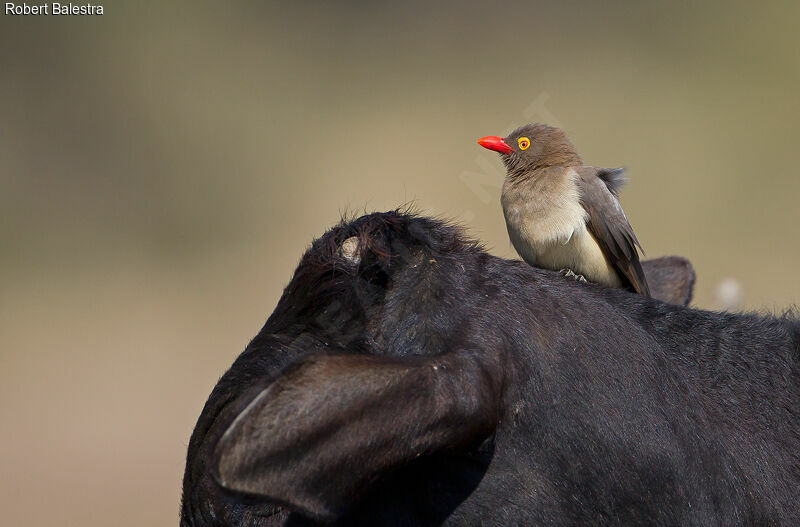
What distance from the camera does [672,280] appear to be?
4398 mm

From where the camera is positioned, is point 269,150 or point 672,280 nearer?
point 672,280

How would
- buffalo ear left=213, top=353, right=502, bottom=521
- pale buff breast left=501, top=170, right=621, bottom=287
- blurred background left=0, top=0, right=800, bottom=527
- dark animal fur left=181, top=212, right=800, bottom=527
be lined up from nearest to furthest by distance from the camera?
buffalo ear left=213, top=353, right=502, bottom=521
dark animal fur left=181, top=212, right=800, bottom=527
pale buff breast left=501, top=170, right=621, bottom=287
blurred background left=0, top=0, right=800, bottom=527

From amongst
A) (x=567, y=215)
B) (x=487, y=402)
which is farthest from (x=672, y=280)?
(x=487, y=402)

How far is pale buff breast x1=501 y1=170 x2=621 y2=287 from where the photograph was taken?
3.94m

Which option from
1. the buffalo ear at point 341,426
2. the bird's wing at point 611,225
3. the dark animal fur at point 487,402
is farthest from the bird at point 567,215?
the buffalo ear at point 341,426

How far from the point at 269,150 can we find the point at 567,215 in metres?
11.9

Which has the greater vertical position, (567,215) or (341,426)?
(567,215)

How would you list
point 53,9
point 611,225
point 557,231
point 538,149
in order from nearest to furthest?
point 557,231 → point 611,225 → point 538,149 → point 53,9

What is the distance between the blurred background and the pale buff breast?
297 inches

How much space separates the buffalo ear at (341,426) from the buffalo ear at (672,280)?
2.34 meters

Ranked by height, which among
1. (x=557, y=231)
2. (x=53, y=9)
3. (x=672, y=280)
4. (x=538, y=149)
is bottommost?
(x=672, y=280)

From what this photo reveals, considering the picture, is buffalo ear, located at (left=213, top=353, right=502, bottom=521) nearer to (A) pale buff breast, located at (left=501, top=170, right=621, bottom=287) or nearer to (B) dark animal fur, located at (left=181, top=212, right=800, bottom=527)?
(B) dark animal fur, located at (left=181, top=212, right=800, bottom=527)

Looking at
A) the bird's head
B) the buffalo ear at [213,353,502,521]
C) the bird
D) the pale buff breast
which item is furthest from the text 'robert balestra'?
the buffalo ear at [213,353,502,521]

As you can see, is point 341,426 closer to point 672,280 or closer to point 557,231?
point 557,231
